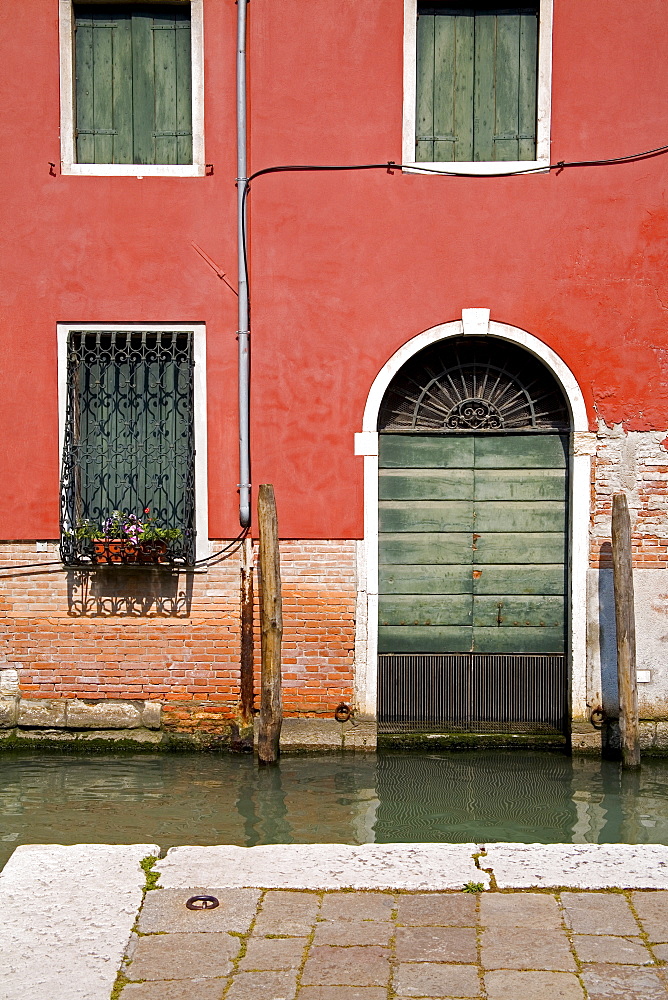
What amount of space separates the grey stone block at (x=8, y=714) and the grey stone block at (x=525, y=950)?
452 centimetres

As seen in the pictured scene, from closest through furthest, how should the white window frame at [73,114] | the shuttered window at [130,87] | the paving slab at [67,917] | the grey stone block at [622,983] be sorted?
the grey stone block at [622,983]
the paving slab at [67,917]
the white window frame at [73,114]
the shuttered window at [130,87]

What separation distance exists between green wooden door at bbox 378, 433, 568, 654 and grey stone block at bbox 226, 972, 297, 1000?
13.4ft

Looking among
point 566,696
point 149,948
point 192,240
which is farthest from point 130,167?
point 149,948

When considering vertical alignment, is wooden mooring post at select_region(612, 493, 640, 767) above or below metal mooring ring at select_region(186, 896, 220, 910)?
above

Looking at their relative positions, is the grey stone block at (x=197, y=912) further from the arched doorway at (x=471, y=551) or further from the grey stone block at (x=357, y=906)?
the arched doorway at (x=471, y=551)

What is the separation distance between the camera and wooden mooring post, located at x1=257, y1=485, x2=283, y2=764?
7.04m

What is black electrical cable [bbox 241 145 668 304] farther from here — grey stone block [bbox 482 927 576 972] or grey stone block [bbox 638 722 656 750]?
grey stone block [bbox 482 927 576 972]

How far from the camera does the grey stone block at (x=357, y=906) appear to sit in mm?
4125

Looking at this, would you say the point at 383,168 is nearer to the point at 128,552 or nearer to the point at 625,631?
the point at 128,552

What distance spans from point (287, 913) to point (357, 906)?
0.90 ft

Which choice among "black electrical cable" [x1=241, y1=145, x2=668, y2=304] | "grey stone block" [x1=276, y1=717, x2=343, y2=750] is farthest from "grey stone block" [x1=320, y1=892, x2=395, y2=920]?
"black electrical cable" [x1=241, y1=145, x2=668, y2=304]

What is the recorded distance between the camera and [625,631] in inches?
279

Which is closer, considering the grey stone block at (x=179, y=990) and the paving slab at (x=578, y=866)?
the grey stone block at (x=179, y=990)

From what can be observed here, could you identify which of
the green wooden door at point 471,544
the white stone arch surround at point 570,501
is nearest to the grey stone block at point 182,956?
the white stone arch surround at point 570,501
